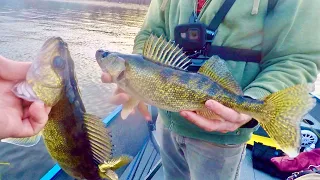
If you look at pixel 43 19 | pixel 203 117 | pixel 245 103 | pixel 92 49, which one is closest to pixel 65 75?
pixel 203 117

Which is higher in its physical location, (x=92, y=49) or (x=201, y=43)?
(x=201, y=43)

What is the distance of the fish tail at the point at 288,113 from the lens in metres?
1.60

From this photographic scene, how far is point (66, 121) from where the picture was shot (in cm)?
187

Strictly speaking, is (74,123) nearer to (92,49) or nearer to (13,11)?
(92,49)

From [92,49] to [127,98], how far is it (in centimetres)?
1278

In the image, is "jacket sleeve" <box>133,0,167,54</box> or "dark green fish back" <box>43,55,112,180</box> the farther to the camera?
"jacket sleeve" <box>133,0,167,54</box>

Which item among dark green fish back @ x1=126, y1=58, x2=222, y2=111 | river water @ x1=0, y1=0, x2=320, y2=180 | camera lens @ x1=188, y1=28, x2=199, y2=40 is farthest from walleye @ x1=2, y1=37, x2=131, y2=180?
river water @ x1=0, y1=0, x2=320, y2=180

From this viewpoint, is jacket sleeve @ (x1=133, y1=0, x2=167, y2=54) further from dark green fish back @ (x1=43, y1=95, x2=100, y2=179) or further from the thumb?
the thumb

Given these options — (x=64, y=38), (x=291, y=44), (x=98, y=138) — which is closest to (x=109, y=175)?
(x=98, y=138)

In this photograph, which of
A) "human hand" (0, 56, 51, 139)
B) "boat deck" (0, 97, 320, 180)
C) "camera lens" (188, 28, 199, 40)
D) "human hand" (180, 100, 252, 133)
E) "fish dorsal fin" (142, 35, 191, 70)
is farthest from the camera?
"boat deck" (0, 97, 320, 180)

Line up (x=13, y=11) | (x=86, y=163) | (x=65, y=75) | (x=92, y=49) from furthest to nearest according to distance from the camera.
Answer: (x=13, y=11), (x=92, y=49), (x=86, y=163), (x=65, y=75)

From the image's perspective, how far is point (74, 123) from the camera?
6.18 ft

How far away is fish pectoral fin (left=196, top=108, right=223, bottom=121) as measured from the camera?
5.51ft

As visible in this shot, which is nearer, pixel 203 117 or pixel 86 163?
pixel 203 117
